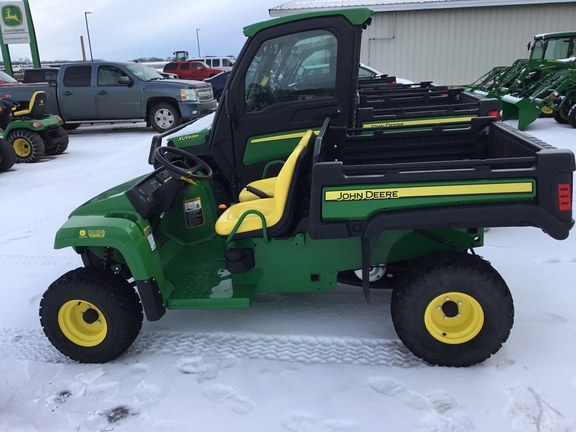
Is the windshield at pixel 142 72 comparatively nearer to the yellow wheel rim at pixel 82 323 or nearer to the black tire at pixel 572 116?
the black tire at pixel 572 116

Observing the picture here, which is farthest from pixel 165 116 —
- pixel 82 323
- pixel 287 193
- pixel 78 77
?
pixel 287 193

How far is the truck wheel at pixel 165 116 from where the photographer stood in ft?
39.4

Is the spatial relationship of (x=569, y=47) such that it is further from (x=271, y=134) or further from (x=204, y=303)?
(x=204, y=303)

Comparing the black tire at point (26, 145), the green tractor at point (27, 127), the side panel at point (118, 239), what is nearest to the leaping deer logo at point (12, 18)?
the green tractor at point (27, 127)

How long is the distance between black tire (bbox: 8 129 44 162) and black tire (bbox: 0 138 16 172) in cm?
79

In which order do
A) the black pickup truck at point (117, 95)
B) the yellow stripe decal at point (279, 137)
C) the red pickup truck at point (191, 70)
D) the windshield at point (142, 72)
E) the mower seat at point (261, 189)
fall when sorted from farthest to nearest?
1. the red pickup truck at point (191, 70)
2. the windshield at point (142, 72)
3. the black pickup truck at point (117, 95)
4. the yellow stripe decal at point (279, 137)
5. the mower seat at point (261, 189)

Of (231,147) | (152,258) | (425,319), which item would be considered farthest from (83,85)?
(425,319)

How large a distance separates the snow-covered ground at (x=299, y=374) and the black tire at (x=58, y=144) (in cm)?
690

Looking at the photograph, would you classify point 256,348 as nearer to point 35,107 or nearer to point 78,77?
point 35,107

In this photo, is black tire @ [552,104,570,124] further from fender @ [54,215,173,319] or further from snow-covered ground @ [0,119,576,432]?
fender @ [54,215,173,319]

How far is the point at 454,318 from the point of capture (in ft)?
9.27

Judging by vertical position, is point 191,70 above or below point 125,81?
above

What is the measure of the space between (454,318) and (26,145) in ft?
31.1

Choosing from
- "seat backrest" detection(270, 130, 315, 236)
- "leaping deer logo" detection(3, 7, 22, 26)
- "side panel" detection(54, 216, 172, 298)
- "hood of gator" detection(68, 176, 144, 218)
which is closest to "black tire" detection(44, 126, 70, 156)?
"hood of gator" detection(68, 176, 144, 218)
